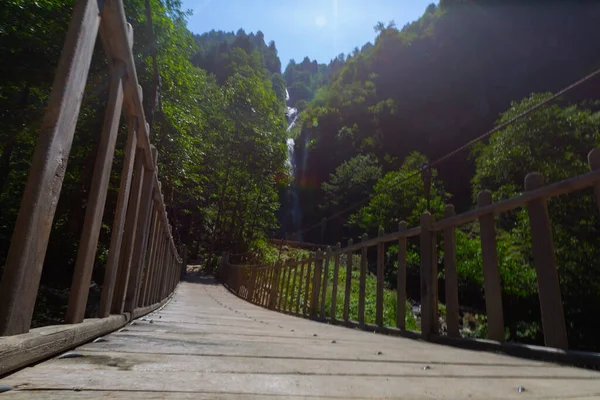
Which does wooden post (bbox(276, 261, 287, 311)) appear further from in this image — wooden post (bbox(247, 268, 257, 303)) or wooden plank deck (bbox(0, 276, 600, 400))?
wooden plank deck (bbox(0, 276, 600, 400))

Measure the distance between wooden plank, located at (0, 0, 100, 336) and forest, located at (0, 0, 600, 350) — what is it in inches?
32.5

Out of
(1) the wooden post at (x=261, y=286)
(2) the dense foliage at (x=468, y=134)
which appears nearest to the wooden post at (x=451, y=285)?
(1) the wooden post at (x=261, y=286)

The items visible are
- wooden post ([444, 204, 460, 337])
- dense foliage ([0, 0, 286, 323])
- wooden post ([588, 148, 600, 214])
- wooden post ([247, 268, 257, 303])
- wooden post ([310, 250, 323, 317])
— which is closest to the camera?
wooden post ([588, 148, 600, 214])

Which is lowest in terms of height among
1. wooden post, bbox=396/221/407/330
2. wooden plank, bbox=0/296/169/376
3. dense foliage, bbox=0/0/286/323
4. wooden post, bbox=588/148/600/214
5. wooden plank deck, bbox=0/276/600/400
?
wooden plank deck, bbox=0/276/600/400

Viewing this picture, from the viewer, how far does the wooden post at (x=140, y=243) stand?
7.34ft

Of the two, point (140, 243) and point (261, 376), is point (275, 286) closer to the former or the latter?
point (140, 243)

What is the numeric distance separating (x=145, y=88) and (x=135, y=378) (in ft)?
33.1

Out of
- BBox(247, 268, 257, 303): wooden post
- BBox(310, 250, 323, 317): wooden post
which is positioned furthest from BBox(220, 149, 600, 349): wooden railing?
BBox(247, 268, 257, 303): wooden post

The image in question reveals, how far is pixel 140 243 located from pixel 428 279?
2201 millimetres

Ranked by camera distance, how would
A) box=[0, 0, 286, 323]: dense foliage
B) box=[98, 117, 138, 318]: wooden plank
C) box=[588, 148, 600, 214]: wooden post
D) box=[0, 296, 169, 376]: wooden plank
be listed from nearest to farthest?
1. box=[0, 296, 169, 376]: wooden plank
2. box=[98, 117, 138, 318]: wooden plank
3. box=[588, 148, 600, 214]: wooden post
4. box=[0, 0, 286, 323]: dense foliage

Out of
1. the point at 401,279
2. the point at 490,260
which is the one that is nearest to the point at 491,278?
the point at 490,260

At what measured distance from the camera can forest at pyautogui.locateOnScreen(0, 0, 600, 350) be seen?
24.6ft

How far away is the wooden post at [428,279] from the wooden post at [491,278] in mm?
483

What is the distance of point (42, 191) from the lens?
82 centimetres
